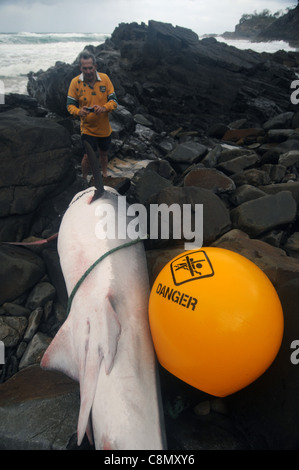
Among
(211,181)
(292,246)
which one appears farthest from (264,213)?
(211,181)

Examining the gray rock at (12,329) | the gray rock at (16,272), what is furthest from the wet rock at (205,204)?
the gray rock at (12,329)

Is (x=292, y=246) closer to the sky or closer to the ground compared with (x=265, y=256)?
closer to the ground

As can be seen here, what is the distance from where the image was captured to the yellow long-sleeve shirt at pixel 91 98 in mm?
5598

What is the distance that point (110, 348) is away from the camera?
97.0 inches

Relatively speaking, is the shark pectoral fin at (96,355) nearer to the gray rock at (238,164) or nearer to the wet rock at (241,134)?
the gray rock at (238,164)

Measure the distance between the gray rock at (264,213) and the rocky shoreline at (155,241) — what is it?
0.05 ft

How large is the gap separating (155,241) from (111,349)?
188 centimetres

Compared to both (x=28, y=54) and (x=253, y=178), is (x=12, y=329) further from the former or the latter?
(x=28, y=54)

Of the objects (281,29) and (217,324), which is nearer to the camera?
(217,324)

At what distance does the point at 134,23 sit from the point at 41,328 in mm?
20875

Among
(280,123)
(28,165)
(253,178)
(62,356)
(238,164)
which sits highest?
(280,123)

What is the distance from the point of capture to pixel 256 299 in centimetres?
224

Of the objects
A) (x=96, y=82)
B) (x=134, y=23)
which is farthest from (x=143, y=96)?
(x=134, y=23)

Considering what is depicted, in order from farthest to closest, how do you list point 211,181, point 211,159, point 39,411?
point 211,159, point 211,181, point 39,411
